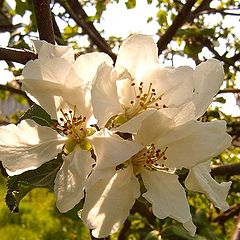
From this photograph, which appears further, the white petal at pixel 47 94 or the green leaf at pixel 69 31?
the green leaf at pixel 69 31

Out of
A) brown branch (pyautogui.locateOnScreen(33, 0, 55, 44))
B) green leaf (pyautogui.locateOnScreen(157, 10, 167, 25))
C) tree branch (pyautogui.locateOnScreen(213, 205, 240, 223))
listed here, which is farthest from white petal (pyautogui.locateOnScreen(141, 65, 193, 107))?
green leaf (pyautogui.locateOnScreen(157, 10, 167, 25))

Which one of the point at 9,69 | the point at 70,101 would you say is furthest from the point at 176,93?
the point at 9,69

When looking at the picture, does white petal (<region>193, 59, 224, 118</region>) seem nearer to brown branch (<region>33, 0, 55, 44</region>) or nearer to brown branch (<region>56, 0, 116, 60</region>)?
brown branch (<region>33, 0, 55, 44</region>)

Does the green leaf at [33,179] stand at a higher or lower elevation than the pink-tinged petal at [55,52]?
lower

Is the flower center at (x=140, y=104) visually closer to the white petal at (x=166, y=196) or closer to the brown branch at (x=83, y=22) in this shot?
the white petal at (x=166, y=196)

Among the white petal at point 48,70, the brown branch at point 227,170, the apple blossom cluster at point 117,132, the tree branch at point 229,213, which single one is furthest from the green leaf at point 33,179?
the tree branch at point 229,213

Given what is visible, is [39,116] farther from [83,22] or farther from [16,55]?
[83,22]

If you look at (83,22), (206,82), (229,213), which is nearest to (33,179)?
(206,82)

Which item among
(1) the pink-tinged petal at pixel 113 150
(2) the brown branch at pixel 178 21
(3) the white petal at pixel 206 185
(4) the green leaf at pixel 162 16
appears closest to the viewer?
(1) the pink-tinged petal at pixel 113 150
